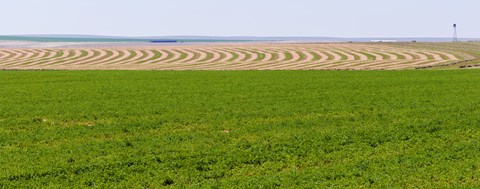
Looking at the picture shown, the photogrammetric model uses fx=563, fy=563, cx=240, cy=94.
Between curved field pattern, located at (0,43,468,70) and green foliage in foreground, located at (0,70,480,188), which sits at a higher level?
green foliage in foreground, located at (0,70,480,188)

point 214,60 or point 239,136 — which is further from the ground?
point 239,136

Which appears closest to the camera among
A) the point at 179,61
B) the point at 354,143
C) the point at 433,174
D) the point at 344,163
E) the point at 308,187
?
the point at 308,187

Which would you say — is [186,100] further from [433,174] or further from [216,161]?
[433,174]

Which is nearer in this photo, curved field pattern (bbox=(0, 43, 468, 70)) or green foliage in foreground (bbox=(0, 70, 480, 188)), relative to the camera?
green foliage in foreground (bbox=(0, 70, 480, 188))

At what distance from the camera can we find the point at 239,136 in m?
14.4

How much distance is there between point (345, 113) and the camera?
17.8m

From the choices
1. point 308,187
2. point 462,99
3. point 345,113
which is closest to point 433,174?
point 308,187

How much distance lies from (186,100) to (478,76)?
17.4 metres

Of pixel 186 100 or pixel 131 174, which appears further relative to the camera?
pixel 186 100

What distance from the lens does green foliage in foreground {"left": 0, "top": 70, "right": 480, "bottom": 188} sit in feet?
35.6

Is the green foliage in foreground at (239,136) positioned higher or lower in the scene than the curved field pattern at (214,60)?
higher

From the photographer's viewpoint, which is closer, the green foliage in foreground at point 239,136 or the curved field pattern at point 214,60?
the green foliage in foreground at point 239,136

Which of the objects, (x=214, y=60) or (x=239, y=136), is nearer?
(x=239, y=136)

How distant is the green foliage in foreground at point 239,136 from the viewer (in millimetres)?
10852
